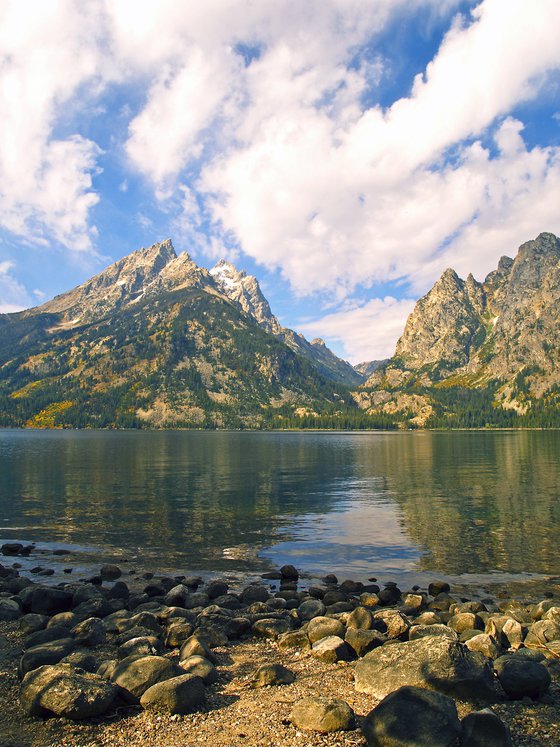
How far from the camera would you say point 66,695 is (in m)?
14.9

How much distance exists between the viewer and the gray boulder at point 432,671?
1608cm

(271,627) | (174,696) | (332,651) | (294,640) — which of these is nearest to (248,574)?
(271,627)

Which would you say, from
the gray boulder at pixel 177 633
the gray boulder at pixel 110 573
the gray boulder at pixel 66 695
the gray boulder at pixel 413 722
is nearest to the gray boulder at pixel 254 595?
the gray boulder at pixel 177 633

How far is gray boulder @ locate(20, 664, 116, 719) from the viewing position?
14.8 metres

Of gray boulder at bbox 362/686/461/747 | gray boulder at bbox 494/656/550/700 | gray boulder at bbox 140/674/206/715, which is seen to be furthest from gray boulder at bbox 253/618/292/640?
gray boulder at bbox 362/686/461/747

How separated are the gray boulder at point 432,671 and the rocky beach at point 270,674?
0.04 m

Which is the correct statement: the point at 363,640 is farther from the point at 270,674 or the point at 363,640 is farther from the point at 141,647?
the point at 141,647

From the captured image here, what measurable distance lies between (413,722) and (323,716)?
8.22 feet

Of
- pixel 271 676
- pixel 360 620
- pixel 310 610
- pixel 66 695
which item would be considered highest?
pixel 66 695

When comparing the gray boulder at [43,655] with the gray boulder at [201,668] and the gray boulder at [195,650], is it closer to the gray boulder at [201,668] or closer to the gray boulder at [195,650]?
the gray boulder at [195,650]

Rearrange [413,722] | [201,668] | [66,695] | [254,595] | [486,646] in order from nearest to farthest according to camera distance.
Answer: [413,722] → [66,695] → [201,668] → [486,646] → [254,595]

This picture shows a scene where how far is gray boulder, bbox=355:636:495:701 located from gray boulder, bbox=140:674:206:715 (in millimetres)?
A: 5526

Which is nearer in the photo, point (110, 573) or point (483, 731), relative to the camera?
point (483, 731)

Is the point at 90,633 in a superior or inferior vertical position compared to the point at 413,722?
inferior
